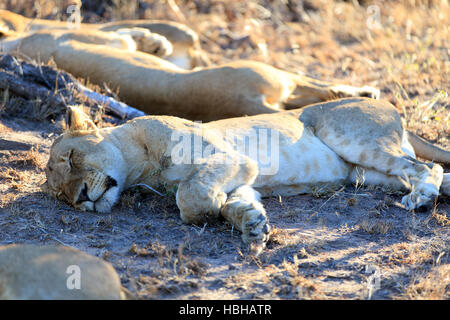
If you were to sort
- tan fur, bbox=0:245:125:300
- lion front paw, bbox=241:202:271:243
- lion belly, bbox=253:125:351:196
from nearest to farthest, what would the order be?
1. tan fur, bbox=0:245:125:300
2. lion front paw, bbox=241:202:271:243
3. lion belly, bbox=253:125:351:196

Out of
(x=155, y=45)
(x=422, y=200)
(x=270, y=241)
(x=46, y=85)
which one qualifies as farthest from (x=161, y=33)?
(x=270, y=241)

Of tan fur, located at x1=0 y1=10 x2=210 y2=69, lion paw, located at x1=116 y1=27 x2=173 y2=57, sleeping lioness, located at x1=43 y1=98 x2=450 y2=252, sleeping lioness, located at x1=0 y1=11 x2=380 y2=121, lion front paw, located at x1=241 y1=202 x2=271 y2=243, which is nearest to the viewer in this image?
lion front paw, located at x1=241 y1=202 x2=271 y2=243

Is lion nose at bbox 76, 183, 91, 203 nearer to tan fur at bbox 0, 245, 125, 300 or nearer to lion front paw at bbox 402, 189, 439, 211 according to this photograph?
tan fur at bbox 0, 245, 125, 300

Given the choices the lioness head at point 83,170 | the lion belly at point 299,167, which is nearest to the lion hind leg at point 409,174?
the lion belly at point 299,167

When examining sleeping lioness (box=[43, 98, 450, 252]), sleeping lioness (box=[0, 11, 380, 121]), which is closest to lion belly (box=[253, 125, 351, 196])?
sleeping lioness (box=[43, 98, 450, 252])

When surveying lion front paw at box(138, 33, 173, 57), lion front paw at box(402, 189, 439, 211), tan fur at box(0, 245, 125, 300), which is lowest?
lion front paw at box(402, 189, 439, 211)

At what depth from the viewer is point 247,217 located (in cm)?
352

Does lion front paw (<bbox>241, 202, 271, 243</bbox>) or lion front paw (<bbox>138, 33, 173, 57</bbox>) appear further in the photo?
lion front paw (<bbox>138, 33, 173, 57</bbox>)

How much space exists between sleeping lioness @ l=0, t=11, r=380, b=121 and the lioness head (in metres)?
1.77

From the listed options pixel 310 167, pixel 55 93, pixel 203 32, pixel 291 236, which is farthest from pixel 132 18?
pixel 291 236

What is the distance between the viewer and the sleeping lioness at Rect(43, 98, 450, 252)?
150 inches

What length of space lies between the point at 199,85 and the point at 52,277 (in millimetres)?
3550

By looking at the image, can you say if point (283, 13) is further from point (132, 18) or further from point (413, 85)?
point (413, 85)

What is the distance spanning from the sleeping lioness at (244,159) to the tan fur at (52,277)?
1150mm
